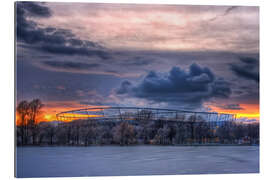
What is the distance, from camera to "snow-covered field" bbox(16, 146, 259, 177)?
9461 millimetres

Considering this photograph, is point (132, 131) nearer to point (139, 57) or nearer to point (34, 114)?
point (139, 57)

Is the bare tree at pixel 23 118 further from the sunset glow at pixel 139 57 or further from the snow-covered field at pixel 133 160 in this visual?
the snow-covered field at pixel 133 160

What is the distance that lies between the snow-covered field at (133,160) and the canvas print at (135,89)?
0.08 ft

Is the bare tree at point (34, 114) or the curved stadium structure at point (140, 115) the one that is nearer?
the bare tree at point (34, 114)

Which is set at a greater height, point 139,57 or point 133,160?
point 139,57

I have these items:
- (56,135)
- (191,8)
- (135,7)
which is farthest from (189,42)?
(56,135)

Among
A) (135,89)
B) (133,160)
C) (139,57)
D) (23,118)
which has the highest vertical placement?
(139,57)

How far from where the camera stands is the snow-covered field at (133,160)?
9461 mm

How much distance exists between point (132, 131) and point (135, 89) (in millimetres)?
1043

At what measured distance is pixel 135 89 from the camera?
10.2m

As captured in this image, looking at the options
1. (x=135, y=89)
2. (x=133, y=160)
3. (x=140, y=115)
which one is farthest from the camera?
(x=140, y=115)

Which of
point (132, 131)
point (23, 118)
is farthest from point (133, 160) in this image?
point (23, 118)

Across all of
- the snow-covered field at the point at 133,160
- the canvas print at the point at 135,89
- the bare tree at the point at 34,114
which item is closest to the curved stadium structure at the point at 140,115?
the canvas print at the point at 135,89

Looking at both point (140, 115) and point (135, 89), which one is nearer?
point (135, 89)
